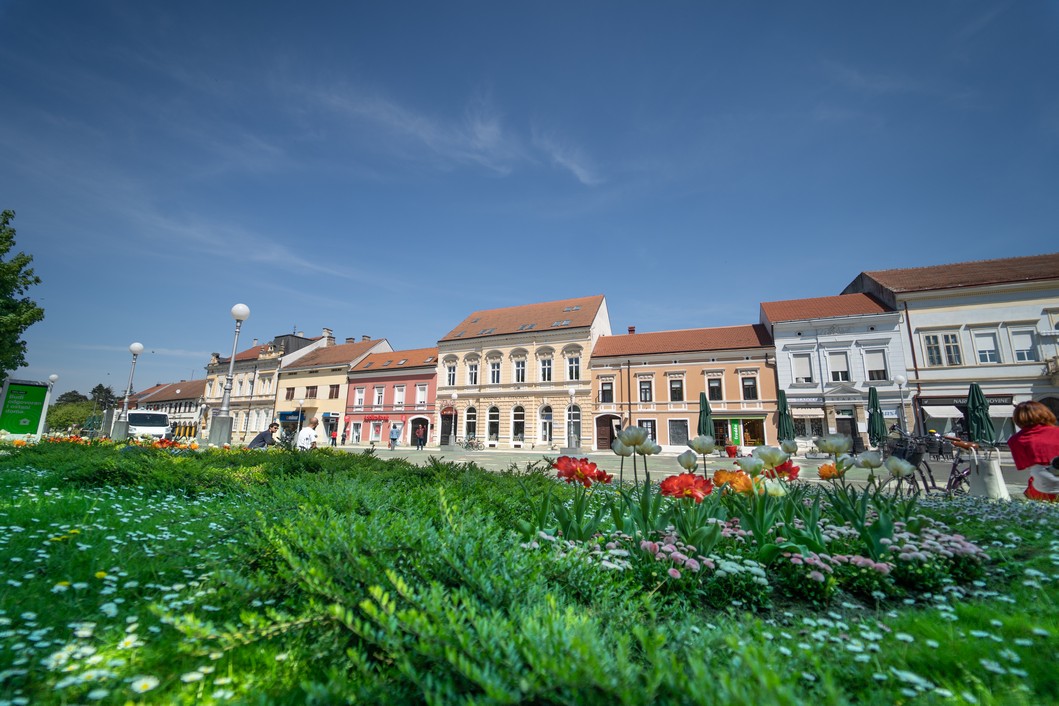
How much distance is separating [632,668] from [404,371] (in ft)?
135

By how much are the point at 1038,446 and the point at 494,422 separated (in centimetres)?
3336

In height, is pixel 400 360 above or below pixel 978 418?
above

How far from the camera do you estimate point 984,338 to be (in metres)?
25.4

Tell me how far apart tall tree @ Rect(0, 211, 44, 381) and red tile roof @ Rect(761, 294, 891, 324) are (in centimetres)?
3695

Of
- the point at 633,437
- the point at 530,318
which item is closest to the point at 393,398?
the point at 530,318

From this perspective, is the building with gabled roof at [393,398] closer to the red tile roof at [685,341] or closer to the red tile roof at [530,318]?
the red tile roof at [530,318]

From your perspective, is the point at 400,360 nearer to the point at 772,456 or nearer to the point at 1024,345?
the point at 772,456

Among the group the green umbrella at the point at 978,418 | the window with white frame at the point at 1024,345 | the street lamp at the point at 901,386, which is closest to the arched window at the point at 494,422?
the street lamp at the point at 901,386

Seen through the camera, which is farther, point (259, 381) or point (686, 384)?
point (259, 381)

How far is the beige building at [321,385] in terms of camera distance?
43.0 metres

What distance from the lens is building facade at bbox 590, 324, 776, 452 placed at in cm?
2923

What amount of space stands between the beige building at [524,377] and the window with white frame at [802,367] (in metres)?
13.0

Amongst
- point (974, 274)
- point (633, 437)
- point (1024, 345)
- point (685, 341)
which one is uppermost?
point (974, 274)

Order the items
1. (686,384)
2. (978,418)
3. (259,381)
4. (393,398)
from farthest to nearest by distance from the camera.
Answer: (259,381) < (393,398) < (686,384) < (978,418)
